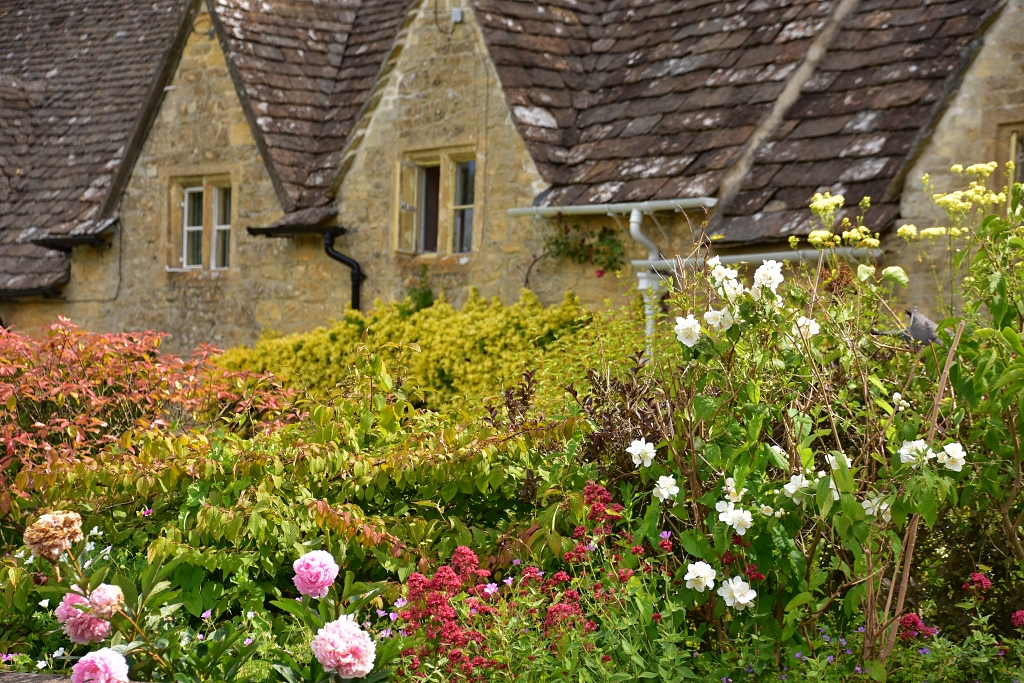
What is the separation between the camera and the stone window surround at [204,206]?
13.9m

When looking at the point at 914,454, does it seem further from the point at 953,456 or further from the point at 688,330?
the point at 688,330

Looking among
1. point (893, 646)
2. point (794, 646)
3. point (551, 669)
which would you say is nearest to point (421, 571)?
point (551, 669)

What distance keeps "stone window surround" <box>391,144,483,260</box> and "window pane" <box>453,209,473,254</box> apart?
48 mm

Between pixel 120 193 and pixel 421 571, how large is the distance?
445 inches

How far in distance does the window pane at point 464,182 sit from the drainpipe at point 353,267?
4.17ft

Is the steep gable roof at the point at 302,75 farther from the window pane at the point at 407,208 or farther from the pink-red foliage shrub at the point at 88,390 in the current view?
the pink-red foliage shrub at the point at 88,390

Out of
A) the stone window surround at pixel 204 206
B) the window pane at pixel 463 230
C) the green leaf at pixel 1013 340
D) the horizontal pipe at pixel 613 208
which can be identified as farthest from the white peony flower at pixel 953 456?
the stone window surround at pixel 204 206

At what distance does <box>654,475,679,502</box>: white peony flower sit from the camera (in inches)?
177

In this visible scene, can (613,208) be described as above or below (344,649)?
above

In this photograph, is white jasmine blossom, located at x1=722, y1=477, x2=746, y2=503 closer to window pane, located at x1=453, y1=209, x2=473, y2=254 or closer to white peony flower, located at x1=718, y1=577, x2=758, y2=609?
white peony flower, located at x1=718, y1=577, x2=758, y2=609

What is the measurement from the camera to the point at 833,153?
384 inches

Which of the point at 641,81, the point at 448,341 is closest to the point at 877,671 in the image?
the point at 448,341

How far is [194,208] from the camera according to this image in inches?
579

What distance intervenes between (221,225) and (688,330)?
→ 10836 millimetres
